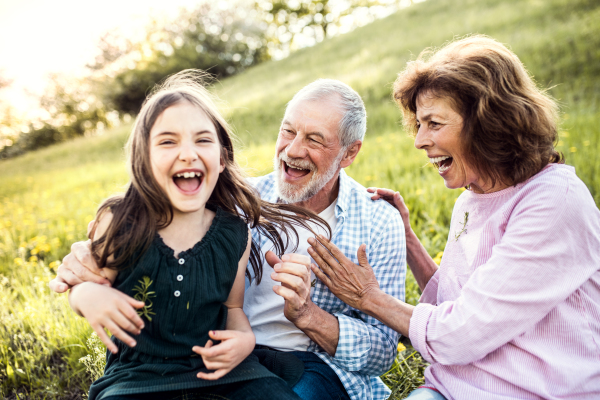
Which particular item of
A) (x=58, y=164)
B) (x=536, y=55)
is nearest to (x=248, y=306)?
(x=536, y=55)

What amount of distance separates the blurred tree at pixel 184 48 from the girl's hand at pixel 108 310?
23519 millimetres

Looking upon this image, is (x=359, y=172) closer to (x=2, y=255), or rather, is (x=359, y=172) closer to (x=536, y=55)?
(x=2, y=255)

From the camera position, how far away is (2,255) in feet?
14.8

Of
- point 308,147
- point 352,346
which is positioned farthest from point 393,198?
point 352,346

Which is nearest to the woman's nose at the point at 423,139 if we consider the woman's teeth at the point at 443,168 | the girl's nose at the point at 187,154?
the woman's teeth at the point at 443,168

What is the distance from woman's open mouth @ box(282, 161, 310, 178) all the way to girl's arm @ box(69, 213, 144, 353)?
51.6 inches

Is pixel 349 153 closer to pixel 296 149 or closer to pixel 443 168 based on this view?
pixel 296 149

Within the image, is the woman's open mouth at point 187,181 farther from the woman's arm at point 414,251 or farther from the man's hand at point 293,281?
the woman's arm at point 414,251

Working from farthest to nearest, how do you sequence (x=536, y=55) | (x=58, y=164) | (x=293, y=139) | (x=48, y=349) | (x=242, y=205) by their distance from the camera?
(x=58, y=164) → (x=536, y=55) → (x=48, y=349) → (x=293, y=139) → (x=242, y=205)

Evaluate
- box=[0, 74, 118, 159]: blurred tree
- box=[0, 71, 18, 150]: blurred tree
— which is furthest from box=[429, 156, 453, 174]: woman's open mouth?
box=[0, 74, 118, 159]: blurred tree

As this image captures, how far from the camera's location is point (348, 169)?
18.9 feet

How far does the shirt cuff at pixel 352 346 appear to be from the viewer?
2143mm

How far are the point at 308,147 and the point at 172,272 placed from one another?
48.3 inches

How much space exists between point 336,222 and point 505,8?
13.1 metres
